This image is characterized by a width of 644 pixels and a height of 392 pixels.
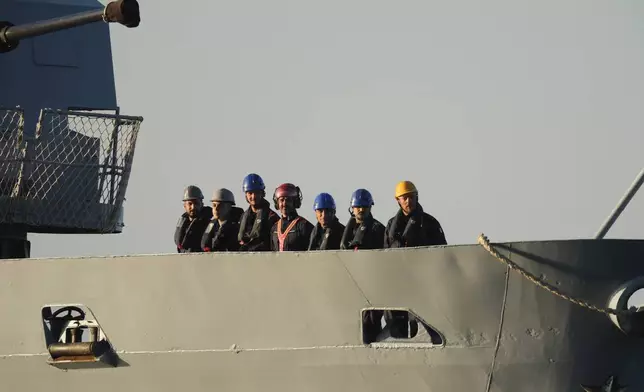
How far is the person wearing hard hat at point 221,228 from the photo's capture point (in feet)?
60.6

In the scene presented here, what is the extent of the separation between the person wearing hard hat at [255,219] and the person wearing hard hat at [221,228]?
18 centimetres

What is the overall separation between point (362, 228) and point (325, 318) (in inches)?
47.2

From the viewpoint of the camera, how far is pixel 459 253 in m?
15.9

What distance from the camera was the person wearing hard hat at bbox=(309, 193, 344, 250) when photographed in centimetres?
1744

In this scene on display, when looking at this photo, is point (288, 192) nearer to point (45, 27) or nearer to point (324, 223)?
point (324, 223)

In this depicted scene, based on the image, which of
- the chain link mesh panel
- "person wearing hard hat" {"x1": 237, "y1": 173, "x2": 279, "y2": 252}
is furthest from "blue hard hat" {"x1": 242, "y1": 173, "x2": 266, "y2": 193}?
the chain link mesh panel

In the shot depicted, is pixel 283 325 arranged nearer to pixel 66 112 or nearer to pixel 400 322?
pixel 400 322

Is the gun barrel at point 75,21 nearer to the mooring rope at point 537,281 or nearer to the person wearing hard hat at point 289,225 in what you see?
the person wearing hard hat at point 289,225

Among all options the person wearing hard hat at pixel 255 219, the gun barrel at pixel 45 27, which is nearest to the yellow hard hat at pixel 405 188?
the person wearing hard hat at pixel 255 219

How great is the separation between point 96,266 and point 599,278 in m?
5.92

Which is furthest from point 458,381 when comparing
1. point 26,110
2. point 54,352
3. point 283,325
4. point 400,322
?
point 26,110

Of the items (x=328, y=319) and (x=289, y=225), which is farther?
(x=289, y=225)

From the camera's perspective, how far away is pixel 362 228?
17062 mm

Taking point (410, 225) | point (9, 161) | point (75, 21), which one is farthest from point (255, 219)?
point (9, 161)
